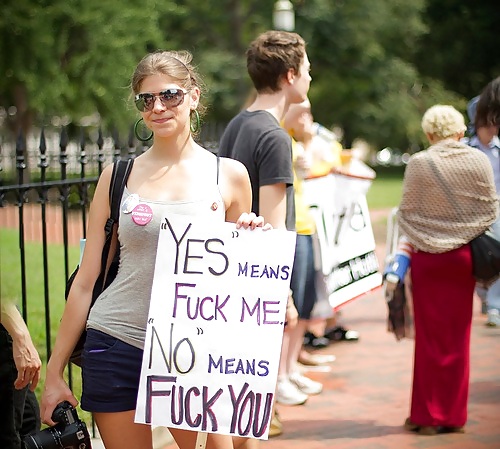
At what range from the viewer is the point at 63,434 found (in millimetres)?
3078

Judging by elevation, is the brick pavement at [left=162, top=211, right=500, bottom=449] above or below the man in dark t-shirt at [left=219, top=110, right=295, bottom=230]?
below

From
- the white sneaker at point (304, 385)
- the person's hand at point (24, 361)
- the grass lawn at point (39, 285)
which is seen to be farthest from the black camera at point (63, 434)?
the white sneaker at point (304, 385)

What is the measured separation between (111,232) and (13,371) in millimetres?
578

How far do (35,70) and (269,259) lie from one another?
19199 millimetres

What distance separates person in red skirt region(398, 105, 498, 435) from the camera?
5191 millimetres

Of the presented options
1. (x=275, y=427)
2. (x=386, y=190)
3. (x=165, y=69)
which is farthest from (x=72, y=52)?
(x=165, y=69)

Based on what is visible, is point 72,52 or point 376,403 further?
point 72,52

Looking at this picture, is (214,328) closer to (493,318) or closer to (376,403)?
(376,403)

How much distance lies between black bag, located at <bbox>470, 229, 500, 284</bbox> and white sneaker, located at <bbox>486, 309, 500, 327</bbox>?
3.37 metres

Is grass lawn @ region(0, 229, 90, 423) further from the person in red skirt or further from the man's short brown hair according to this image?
the person in red skirt

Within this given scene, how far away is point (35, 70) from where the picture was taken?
21.3 meters

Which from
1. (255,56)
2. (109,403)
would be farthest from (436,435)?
(109,403)

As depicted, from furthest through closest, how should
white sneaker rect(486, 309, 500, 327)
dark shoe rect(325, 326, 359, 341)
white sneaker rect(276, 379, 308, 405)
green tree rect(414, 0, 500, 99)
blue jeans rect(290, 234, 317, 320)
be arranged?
green tree rect(414, 0, 500, 99), white sneaker rect(486, 309, 500, 327), dark shoe rect(325, 326, 359, 341), white sneaker rect(276, 379, 308, 405), blue jeans rect(290, 234, 317, 320)

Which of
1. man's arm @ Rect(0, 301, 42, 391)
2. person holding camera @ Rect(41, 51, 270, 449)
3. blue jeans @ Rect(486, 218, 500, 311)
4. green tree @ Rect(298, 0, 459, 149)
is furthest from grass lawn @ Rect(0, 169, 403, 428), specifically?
green tree @ Rect(298, 0, 459, 149)
